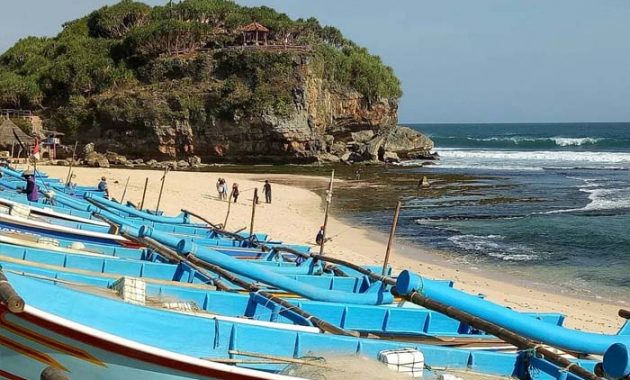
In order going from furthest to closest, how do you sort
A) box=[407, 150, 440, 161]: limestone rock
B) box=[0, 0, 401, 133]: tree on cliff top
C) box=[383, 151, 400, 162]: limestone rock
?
box=[407, 150, 440, 161]: limestone rock, box=[383, 151, 400, 162]: limestone rock, box=[0, 0, 401, 133]: tree on cliff top

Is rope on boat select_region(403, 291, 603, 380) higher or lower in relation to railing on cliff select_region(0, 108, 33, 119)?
lower

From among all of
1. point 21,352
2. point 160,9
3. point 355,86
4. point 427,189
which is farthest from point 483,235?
point 160,9

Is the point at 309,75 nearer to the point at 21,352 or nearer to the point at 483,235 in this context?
the point at 483,235

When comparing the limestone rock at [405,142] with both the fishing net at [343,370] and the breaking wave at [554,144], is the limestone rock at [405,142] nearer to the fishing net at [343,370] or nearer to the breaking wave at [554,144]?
the breaking wave at [554,144]

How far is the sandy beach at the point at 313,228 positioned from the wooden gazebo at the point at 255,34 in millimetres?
20356

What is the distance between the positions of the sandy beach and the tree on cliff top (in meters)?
14.2

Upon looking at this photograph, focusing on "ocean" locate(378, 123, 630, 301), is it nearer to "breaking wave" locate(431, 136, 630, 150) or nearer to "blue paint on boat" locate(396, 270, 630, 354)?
"blue paint on boat" locate(396, 270, 630, 354)

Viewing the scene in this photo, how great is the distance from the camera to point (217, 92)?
58.7 m

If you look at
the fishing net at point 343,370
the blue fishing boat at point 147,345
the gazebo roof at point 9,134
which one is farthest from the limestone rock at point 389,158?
the fishing net at point 343,370

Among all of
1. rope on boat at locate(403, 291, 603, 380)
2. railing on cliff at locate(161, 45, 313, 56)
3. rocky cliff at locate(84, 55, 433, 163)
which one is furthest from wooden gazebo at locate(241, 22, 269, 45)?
rope on boat at locate(403, 291, 603, 380)

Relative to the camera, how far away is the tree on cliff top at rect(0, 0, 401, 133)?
58.6 meters

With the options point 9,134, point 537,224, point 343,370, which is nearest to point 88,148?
point 9,134

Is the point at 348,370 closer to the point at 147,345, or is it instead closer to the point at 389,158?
the point at 147,345

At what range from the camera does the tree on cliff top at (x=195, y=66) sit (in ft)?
192
